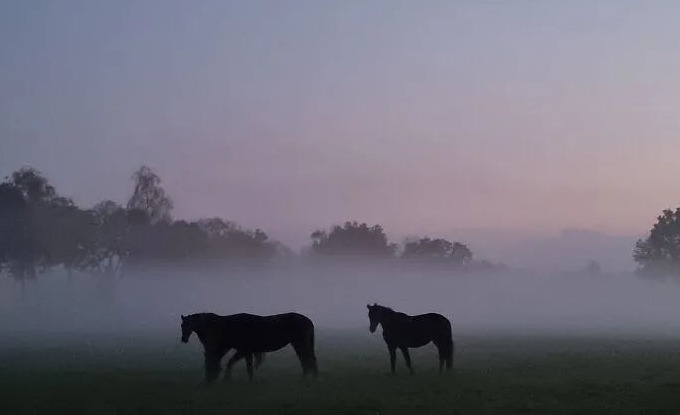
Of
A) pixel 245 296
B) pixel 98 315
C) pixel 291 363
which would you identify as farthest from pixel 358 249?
pixel 291 363

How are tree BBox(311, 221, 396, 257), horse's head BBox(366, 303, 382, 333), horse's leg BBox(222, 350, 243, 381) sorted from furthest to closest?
tree BBox(311, 221, 396, 257) → horse's head BBox(366, 303, 382, 333) → horse's leg BBox(222, 350, 243, 381)

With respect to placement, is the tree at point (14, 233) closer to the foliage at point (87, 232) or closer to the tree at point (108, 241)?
the foliage at point (87, 232)

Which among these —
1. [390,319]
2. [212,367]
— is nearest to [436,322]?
[390,319]

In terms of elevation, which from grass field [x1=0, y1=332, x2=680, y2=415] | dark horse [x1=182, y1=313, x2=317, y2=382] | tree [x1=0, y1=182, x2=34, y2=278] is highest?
tree [x1=0, y1=182, x2=34, y2=278]

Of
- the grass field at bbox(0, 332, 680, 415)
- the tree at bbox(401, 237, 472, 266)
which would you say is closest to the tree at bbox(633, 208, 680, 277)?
the tree at bbox(401, 237, 472, 266)

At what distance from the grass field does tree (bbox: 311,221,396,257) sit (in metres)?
134

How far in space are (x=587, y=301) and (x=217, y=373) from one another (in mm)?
150628

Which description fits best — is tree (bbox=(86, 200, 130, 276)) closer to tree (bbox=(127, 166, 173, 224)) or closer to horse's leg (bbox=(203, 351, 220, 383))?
tree (bbox=(127, 166, 173, 224))

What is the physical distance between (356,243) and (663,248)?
62.8 m

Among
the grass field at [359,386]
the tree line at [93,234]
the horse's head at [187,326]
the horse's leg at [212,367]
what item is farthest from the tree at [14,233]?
the horse's leg at [212,367]

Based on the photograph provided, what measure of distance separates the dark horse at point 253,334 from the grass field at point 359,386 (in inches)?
30.0

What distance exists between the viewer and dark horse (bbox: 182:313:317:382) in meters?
23.6

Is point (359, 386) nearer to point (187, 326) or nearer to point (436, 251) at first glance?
point (187, 326)

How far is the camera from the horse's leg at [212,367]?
2238 centimetres
